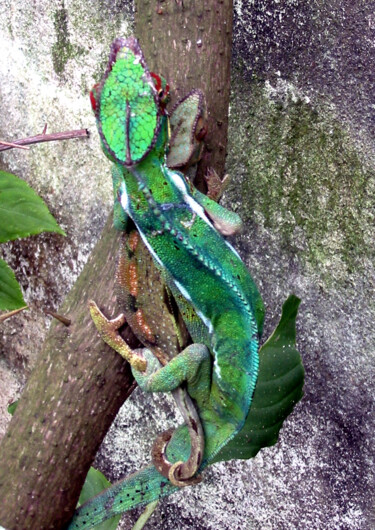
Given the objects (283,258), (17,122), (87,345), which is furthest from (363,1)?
(17,122)

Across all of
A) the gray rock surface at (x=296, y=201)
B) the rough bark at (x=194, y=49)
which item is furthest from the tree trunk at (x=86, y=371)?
the gray rock surface at (x=296, y=201)

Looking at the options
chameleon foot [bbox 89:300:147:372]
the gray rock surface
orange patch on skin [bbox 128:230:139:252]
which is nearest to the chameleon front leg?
chameleon foot [bbox 89:300:147:372]

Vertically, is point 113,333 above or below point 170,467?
above

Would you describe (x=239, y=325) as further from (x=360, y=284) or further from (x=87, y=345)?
(x=360, y=284)

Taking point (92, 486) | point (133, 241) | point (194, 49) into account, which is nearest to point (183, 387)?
point (133, 241)

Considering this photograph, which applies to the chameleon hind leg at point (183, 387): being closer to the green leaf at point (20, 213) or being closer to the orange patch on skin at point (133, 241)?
the orange patch on skin at point (133, 241)

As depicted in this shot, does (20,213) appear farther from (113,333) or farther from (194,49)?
(194,49)

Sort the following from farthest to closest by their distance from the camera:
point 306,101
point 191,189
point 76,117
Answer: point 76,117, point 306,101, point 191,189
